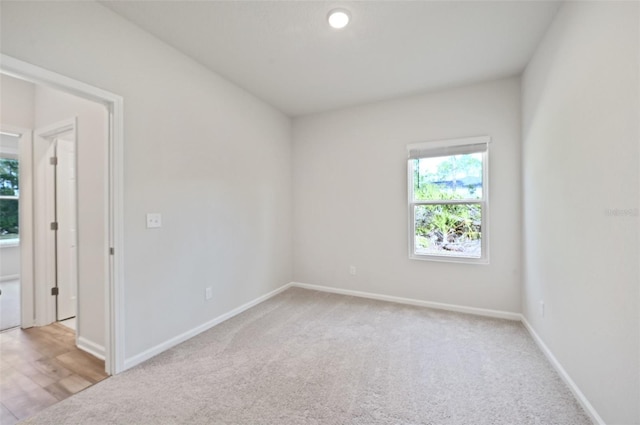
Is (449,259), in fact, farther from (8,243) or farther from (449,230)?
(8,243)

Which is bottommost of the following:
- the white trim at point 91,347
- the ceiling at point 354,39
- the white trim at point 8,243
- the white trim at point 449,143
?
the white trim at point 91,347

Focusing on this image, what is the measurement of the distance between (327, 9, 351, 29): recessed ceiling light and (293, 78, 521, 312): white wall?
172cm

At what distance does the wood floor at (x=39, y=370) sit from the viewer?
1.81 metres

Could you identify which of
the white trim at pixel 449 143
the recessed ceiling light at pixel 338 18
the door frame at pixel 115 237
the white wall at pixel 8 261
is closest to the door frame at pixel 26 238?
the door frame at pixel 115 237

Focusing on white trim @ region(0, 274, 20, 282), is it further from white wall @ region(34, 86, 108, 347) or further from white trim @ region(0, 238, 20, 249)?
white wall @ region(34, 86, 108, 347)

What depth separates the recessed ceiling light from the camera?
2031mm

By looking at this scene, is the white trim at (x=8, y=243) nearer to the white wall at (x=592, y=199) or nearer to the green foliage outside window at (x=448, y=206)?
the green foliage outside window at (x=448, y=206)

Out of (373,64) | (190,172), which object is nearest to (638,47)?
(373,64)

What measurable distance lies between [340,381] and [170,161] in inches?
92.0

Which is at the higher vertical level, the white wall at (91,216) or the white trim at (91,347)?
the white wall at (91,216)

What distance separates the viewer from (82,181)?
2.45m

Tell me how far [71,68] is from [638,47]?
3.21 metres

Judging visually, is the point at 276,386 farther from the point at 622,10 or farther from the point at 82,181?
the point at 622,10

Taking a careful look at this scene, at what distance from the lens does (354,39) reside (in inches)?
93.5
